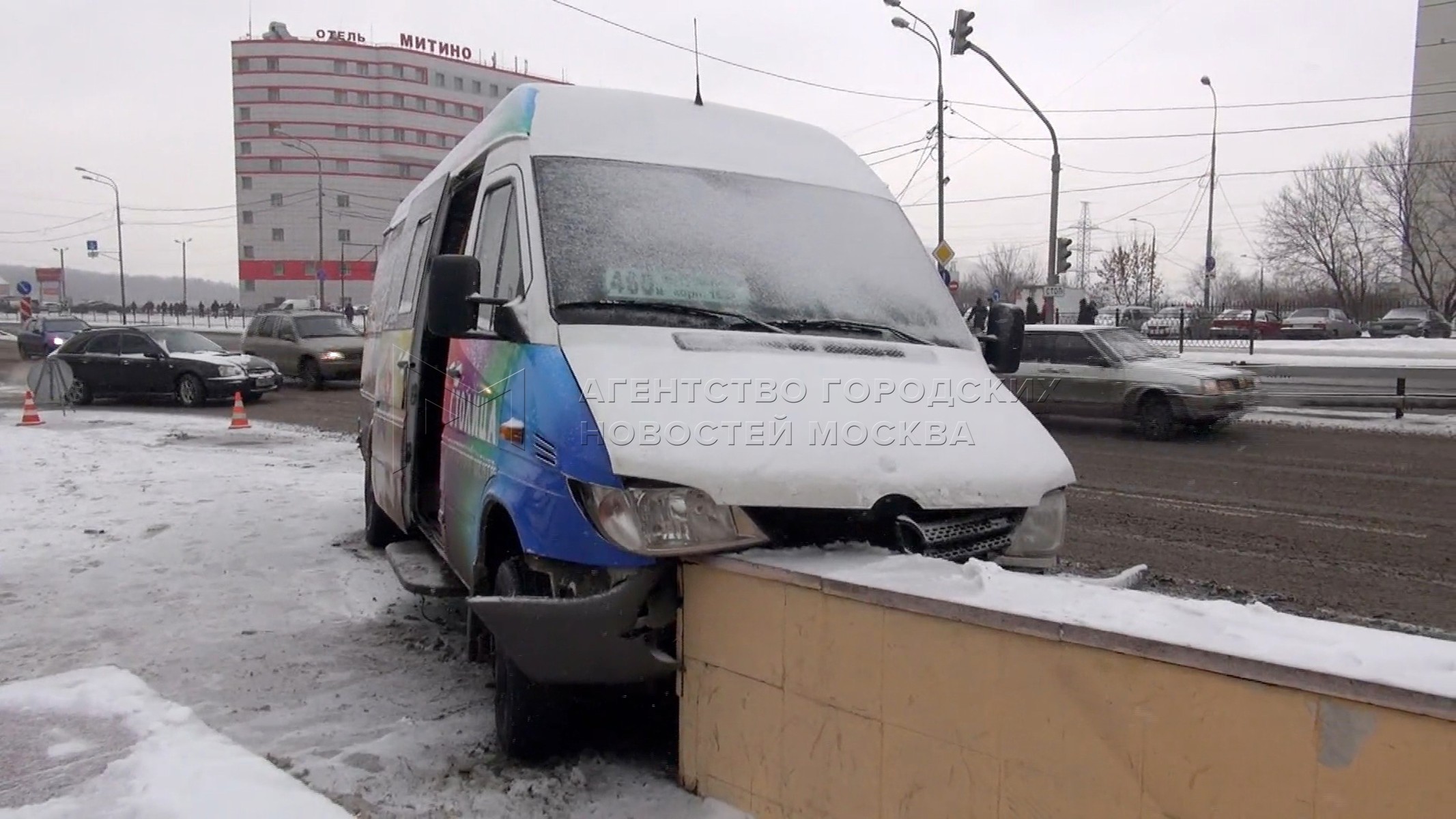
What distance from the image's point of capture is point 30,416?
50.0ft

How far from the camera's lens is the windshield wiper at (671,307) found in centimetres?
374

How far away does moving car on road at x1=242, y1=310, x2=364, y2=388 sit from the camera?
21.3 meters

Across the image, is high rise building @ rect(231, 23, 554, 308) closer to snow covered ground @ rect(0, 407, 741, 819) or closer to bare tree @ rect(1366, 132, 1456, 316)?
bare tree @ rect(1366, 132, 1456, 316)

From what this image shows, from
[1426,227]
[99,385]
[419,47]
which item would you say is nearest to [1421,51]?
[1426,227]

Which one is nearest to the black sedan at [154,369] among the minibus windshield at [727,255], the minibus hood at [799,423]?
the minibus windshield at [727,255]

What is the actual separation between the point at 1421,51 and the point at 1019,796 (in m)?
78.2

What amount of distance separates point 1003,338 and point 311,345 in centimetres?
1936

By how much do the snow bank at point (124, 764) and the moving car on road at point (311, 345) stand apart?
17750 millimetres

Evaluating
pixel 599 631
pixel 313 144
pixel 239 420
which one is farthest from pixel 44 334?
pixel 313 144

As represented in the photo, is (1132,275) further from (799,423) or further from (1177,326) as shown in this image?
(799,423)

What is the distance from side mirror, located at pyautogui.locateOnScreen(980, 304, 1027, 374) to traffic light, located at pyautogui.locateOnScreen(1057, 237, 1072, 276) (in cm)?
1992

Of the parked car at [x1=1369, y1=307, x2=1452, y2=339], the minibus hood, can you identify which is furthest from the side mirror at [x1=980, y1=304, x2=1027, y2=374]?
the parked car at [x1=1369, y1=307, x2=1452, y2=339]

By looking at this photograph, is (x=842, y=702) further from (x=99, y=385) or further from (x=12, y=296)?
(x=12, y=296)

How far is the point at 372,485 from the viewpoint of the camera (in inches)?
278
